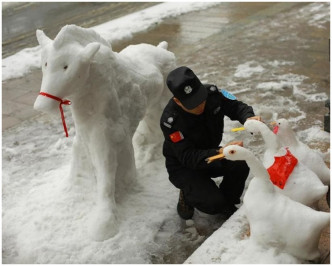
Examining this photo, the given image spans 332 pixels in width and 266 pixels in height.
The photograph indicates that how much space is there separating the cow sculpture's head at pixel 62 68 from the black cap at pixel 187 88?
1.77ft

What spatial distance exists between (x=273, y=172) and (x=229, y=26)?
6014 millimetres

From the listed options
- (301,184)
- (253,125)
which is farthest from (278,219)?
(253,125)

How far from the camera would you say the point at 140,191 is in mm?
3619

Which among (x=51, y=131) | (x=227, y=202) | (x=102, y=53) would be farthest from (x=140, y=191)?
(x=51, y=131)

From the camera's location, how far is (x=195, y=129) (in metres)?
3.06

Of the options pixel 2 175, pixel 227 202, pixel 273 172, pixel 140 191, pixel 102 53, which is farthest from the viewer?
pixel 2 175

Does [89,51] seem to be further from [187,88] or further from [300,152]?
[300,152]

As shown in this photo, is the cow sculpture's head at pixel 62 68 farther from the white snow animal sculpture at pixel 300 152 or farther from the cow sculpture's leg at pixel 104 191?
the white snow animal sculpture at pixel 300 152

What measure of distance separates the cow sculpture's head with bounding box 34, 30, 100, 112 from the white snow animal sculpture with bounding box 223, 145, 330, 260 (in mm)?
1049

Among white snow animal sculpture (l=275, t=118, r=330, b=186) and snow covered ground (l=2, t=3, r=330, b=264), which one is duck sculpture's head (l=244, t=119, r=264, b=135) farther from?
snow covered ground (l=2, t=3, r=330, b=264)

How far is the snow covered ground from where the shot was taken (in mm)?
2857

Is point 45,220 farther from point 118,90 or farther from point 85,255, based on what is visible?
point 118,90

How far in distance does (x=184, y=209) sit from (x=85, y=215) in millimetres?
760

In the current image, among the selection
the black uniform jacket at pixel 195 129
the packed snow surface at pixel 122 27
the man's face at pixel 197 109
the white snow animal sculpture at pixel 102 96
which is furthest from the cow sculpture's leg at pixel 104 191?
the packed snow surface at pixel 122 27
